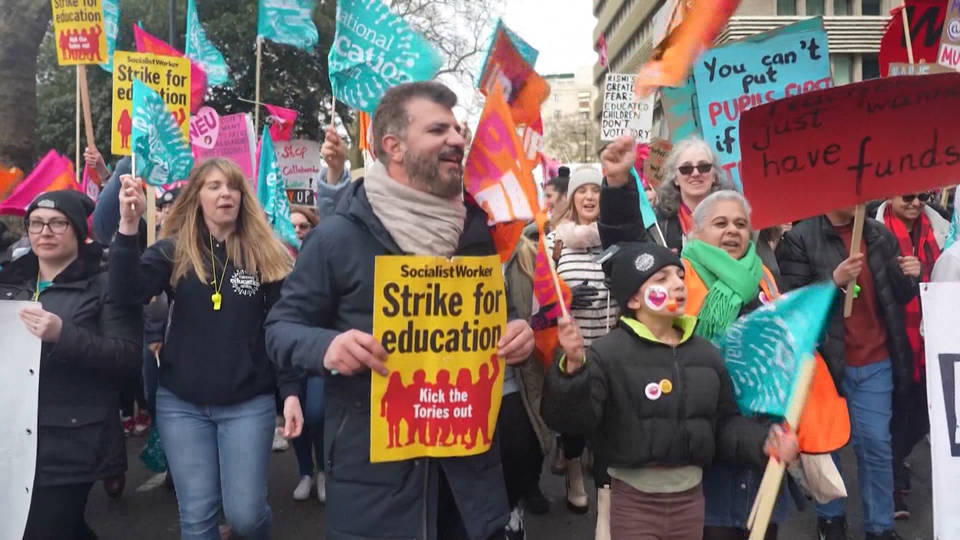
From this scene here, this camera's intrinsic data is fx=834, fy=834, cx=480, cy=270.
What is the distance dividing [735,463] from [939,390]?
753 mm

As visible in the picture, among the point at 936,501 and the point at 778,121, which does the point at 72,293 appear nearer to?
the point at 778,121

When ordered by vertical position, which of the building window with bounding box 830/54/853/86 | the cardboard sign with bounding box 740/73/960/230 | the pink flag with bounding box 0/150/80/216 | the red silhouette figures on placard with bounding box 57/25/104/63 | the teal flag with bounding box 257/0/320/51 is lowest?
the cardboard sign with bounding box 740/73/960/230

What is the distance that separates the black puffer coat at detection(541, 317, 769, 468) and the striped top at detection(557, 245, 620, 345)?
1666 mm

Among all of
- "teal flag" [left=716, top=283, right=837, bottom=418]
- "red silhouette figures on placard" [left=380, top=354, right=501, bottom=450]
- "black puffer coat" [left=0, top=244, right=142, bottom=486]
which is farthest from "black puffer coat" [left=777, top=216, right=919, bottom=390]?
"black puffer coat" [left=0, top=244, right=142, bottom=486]

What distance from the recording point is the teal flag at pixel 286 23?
717 cm

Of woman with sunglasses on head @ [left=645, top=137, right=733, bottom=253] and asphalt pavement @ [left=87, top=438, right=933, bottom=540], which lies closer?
woman with sunglasses on head @ [left=645, top=137, right=733, bottom=253]

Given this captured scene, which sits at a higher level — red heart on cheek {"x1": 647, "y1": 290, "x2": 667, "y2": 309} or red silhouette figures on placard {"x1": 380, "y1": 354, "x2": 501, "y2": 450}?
red heart on cheek {"x1": 647, "y1": 290, "x2": 667, "y2": 309}

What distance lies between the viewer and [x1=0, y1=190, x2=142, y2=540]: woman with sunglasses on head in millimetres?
3279

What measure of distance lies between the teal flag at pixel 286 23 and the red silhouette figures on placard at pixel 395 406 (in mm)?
5394

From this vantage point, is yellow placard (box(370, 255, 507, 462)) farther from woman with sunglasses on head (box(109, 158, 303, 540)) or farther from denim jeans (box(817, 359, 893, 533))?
denim jeans (box(817, 359, 893, 533))

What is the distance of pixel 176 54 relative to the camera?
7242 millimetres

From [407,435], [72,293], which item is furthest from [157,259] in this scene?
[407,435]

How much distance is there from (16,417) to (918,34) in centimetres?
559

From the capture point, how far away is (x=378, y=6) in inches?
172
